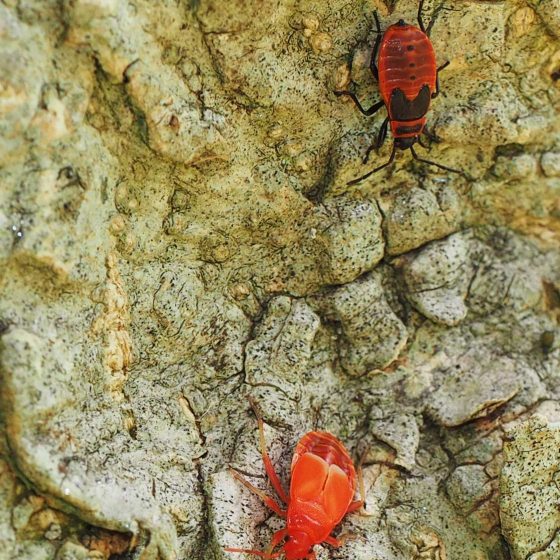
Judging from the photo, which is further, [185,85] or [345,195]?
[345,195]

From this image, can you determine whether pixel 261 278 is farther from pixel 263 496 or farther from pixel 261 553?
pixel 261 553

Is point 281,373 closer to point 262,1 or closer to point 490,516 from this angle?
point 490,516

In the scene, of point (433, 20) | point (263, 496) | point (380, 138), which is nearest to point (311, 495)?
point (263, 496)

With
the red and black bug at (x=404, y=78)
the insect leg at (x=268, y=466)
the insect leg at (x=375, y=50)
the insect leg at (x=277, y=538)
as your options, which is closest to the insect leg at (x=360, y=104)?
the red and black bug at (x=404, y=78)

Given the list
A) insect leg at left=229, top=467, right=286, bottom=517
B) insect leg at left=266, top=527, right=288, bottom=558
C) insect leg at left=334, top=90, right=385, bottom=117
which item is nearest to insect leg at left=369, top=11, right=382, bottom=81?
insect leg at left=334, top=90, right=385, bottom=117

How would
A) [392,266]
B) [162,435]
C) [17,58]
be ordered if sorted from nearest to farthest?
[17,58], [162,435], [392,266]

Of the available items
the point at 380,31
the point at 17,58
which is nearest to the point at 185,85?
the point at 17,58

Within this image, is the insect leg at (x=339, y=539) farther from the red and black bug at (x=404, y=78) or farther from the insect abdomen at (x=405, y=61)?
the insect abdomen at (x=405, y=61)
